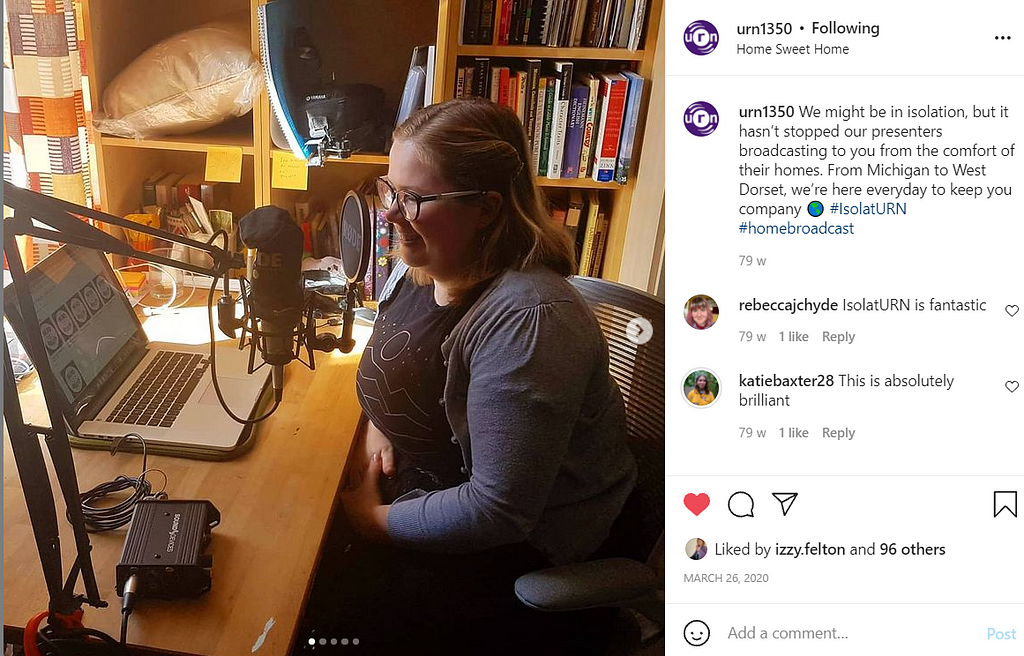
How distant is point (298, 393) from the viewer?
66cm

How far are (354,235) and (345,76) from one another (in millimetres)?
181

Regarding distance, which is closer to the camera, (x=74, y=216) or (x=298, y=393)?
(x=74, y=216)

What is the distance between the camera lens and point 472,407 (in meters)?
0.62

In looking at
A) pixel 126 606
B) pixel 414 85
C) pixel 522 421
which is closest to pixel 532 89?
pixel 414 85

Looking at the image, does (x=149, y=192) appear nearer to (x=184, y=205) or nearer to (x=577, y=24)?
(x=184, y=205)
